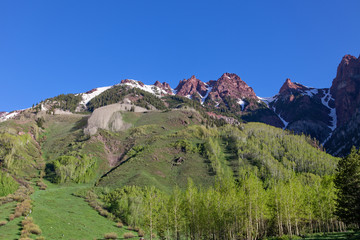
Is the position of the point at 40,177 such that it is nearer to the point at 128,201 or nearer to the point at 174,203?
the point at 128,201

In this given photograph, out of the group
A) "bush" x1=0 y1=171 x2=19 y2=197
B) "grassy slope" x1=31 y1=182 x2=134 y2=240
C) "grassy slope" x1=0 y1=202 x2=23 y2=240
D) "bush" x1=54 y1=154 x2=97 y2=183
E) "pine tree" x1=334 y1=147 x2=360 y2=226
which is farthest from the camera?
"bush" x1=54 y1=154 x2=97 y2=183

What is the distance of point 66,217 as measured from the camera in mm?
67250

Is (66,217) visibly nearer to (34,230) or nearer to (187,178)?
(34,230)

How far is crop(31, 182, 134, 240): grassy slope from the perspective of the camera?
5393 cm

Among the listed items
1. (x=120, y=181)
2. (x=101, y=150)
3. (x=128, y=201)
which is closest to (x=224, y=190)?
(x=128, y=201)

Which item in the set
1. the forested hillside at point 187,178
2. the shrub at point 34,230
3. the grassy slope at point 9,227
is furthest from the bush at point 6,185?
the shrub at point 34,230

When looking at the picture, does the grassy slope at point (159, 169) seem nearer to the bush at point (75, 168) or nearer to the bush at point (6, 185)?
the bush at point (75, 168)

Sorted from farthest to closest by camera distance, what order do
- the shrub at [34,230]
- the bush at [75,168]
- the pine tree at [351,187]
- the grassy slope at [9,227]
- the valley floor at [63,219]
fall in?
1. the bush at [75,168]
2. the valley floor at [63,219]
3. the shrub at [34,230]
4. the grassy slope at [9,227]
5. the pine tree at [351,187]

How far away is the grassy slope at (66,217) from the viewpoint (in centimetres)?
5393

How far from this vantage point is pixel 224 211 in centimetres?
5178

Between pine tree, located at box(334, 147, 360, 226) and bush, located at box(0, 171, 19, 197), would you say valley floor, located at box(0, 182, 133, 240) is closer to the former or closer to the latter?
bush, located at box(0, 171, 19, 197)

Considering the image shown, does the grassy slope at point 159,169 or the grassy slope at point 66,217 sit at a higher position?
the grassy slope at point 159,169

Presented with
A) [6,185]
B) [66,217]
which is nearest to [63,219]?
[66,217]

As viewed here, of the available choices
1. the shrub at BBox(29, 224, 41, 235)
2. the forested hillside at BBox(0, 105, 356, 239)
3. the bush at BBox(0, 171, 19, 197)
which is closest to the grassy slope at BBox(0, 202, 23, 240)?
the shrub at BBox(29, 224, 41, 235)
